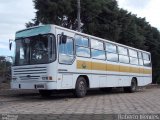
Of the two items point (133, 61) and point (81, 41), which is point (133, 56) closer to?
point (133, 61)

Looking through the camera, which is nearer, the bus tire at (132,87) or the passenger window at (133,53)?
the bus tire at (132,87)

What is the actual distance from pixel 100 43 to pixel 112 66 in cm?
182

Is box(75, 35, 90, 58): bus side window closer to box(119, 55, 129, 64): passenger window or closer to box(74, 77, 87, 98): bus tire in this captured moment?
box(74, 77, 87, 98): bus tire

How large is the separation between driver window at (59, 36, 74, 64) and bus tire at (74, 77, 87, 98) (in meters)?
1.20

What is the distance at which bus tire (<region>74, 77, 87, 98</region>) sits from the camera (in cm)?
1809

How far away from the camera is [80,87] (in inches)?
721

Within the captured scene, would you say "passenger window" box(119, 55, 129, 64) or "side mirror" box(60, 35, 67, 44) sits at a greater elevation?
"side mirror" box(60, 35, 67, 44)

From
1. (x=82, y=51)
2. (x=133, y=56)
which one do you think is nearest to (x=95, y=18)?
(x=133, y=56)

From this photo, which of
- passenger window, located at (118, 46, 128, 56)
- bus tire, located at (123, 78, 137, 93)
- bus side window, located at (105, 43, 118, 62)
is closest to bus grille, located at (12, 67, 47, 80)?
bus side window, located at (105, 43, 118, 62)

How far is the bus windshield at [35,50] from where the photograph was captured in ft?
54.5

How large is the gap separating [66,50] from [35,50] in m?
1.36

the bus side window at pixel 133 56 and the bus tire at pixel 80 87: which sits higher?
the bus side window at pixel 133 56

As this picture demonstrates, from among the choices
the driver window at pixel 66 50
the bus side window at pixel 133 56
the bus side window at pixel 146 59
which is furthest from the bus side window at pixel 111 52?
the bus side window at pixel 146 59

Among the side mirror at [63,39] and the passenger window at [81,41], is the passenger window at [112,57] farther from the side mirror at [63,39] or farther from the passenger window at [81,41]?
the side mirror at [63,39]
